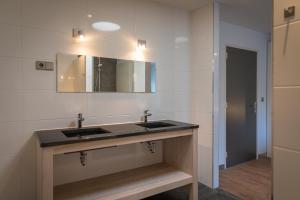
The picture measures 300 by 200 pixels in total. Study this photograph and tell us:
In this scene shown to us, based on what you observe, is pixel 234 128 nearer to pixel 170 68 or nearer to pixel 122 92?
pixel 170 68

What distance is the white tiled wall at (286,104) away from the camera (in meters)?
0.88

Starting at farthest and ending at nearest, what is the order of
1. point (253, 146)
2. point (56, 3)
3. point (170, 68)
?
1. point (253, 146)
2. point (170, 68)
3. point (56, 3)

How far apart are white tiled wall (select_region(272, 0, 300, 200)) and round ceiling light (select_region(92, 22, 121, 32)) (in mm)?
1843

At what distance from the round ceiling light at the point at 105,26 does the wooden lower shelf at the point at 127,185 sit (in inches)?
66.5

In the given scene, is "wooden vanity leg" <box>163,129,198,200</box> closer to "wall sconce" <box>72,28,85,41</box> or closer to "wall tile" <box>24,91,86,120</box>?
"wall tile" <box>24,91,86,120</box>

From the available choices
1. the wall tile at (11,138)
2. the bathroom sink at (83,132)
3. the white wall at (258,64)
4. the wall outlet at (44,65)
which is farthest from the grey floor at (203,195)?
the wall outlet at (44,65)

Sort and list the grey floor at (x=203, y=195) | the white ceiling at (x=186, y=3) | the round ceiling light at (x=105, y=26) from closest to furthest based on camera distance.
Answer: the round ceiling light at (x=105, y=26) → the grey floor at (x=203, y=195) → the white ceiling at (x=186, y=3)

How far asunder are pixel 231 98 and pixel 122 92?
2.06 meters

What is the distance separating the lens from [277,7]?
0.95m

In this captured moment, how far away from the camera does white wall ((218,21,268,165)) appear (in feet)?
11.3

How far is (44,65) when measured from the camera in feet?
6.74

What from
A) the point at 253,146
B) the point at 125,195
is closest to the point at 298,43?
the point at 125,195

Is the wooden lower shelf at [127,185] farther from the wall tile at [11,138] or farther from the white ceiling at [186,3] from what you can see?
the white ceiling at [186,3]

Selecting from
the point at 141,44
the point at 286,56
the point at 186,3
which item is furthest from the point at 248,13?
the point at 286,56
